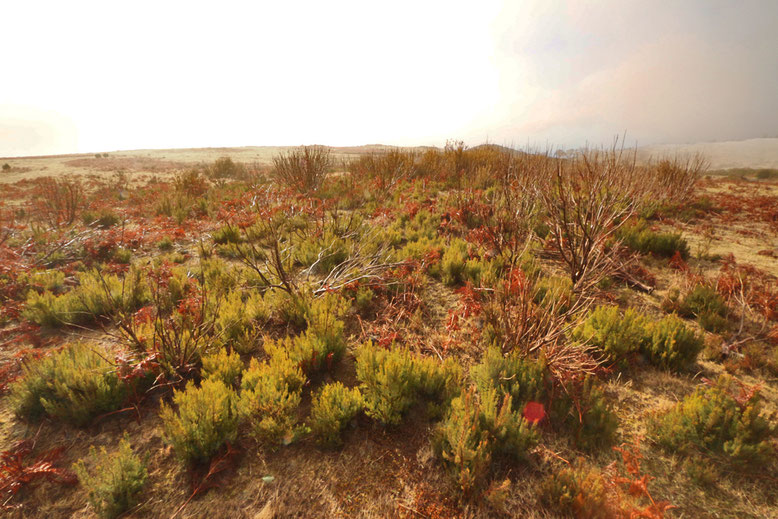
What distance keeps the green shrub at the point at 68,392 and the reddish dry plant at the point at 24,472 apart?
0.29m

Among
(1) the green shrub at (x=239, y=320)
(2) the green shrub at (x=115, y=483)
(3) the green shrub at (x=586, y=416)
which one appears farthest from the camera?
(1) the green shrub at (x=239, y=320)

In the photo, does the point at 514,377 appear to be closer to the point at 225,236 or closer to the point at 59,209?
the point at 225,236

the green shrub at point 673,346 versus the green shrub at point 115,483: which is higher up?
the green shrub at point 673,346

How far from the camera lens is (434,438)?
2.19m

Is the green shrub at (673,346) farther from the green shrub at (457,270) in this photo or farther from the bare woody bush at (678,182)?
the bare woody bush at (678,182)

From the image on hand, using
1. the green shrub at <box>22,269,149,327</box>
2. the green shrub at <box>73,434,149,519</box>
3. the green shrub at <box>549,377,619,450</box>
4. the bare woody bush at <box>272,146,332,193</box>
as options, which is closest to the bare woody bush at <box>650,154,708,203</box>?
the green shrub at <box>549,377,619,450</box>

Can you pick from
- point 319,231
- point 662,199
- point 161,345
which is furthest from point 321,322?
point 662,199

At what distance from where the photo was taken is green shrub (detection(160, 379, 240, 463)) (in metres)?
2.09

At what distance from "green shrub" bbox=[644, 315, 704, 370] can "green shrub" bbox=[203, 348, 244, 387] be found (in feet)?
13.5

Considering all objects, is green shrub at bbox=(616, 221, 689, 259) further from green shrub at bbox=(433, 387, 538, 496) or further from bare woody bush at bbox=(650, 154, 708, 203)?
green shrub at bbox=(433, 387, 538, 496)

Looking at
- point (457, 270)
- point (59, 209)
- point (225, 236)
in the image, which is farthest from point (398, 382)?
point (59, 209)

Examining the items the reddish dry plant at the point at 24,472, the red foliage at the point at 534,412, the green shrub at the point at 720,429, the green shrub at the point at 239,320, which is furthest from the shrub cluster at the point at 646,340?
the reddish dry plant at the point at 24,472

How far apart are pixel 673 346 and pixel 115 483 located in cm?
479

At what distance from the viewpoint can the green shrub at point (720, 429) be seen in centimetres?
200
